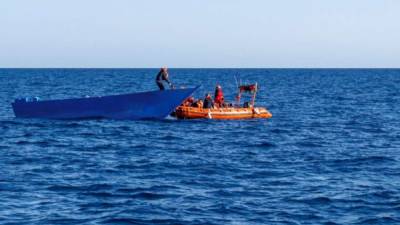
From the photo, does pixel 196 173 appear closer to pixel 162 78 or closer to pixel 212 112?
pixel 162 78

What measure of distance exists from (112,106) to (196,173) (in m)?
14.7

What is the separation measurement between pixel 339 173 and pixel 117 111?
16142 millimetres

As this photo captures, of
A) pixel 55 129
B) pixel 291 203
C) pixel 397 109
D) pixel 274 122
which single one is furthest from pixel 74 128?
pixel 397 109

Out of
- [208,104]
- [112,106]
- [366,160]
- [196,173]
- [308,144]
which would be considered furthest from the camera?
[208,104]

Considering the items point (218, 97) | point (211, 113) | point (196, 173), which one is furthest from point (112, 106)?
point (196, 173)

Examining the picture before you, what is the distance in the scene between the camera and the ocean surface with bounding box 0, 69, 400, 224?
46.3 ft

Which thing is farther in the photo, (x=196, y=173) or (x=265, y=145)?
(x=265, y=145)

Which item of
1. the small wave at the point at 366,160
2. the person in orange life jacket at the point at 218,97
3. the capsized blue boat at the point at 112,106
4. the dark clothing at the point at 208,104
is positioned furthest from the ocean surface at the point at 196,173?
the person in orange life jacket at the point at 218,97

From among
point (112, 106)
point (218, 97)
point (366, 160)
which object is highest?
point (218, 97)

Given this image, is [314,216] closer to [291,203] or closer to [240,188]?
[291,203]

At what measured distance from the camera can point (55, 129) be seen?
29656 mm

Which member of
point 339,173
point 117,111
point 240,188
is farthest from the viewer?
point 117,111

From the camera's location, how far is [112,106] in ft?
107

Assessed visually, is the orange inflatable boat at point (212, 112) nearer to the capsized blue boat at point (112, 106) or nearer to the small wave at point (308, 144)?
the capsized blue boat at point (112, 106)
